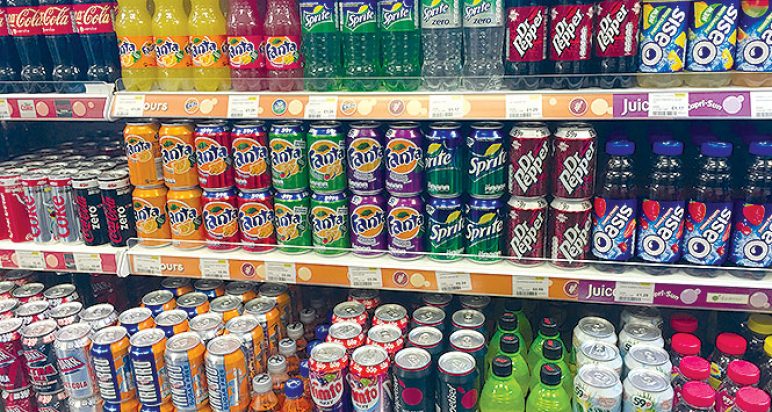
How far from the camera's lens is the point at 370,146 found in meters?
1.66

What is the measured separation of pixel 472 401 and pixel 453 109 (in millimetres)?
727

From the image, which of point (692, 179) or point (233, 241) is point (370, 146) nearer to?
point (233, 241)

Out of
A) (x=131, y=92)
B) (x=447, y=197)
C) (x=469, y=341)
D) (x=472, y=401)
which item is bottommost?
(x=472, y=401)

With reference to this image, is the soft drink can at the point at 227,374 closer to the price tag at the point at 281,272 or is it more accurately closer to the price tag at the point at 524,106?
the price tag at the point at 281,272

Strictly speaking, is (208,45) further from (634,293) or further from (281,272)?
(634,293)

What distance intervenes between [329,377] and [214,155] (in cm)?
71

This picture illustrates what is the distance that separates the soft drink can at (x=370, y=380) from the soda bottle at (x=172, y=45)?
966 millimetres

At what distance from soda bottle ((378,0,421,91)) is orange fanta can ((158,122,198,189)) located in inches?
23.8

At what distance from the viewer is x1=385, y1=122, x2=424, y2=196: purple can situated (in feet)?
5.34

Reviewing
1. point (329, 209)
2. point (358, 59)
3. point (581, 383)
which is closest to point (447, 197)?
point (329, 209)

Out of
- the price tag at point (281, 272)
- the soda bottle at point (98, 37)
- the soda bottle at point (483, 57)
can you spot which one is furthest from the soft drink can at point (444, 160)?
the soda bottle at point (98, 37)

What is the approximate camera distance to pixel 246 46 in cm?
171

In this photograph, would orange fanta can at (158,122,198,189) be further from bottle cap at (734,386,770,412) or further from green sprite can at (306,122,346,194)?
bottle cap at (734,386,770,412)

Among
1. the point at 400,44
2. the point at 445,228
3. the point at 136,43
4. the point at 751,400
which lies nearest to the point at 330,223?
the point at 445,228
